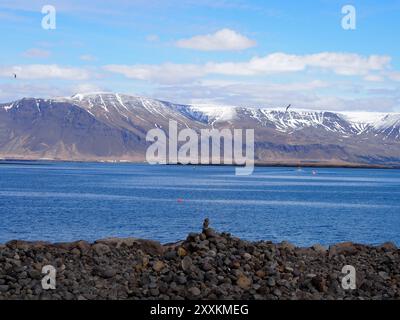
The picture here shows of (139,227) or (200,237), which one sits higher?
(200,237)

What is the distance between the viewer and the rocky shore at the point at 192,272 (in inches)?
621

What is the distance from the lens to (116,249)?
66.1 ft

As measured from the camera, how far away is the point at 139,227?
47.1m

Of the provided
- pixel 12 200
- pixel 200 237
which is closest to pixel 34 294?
pixel 200 237

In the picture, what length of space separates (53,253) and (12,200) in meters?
55.8

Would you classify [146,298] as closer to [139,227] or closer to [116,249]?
[116,249]

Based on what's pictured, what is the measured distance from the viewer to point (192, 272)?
1670 centimetres

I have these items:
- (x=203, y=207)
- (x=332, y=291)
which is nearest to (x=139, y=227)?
(x=203, y=207)

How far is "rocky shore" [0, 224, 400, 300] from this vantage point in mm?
15766

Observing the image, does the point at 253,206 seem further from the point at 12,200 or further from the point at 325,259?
the point at 325,259
